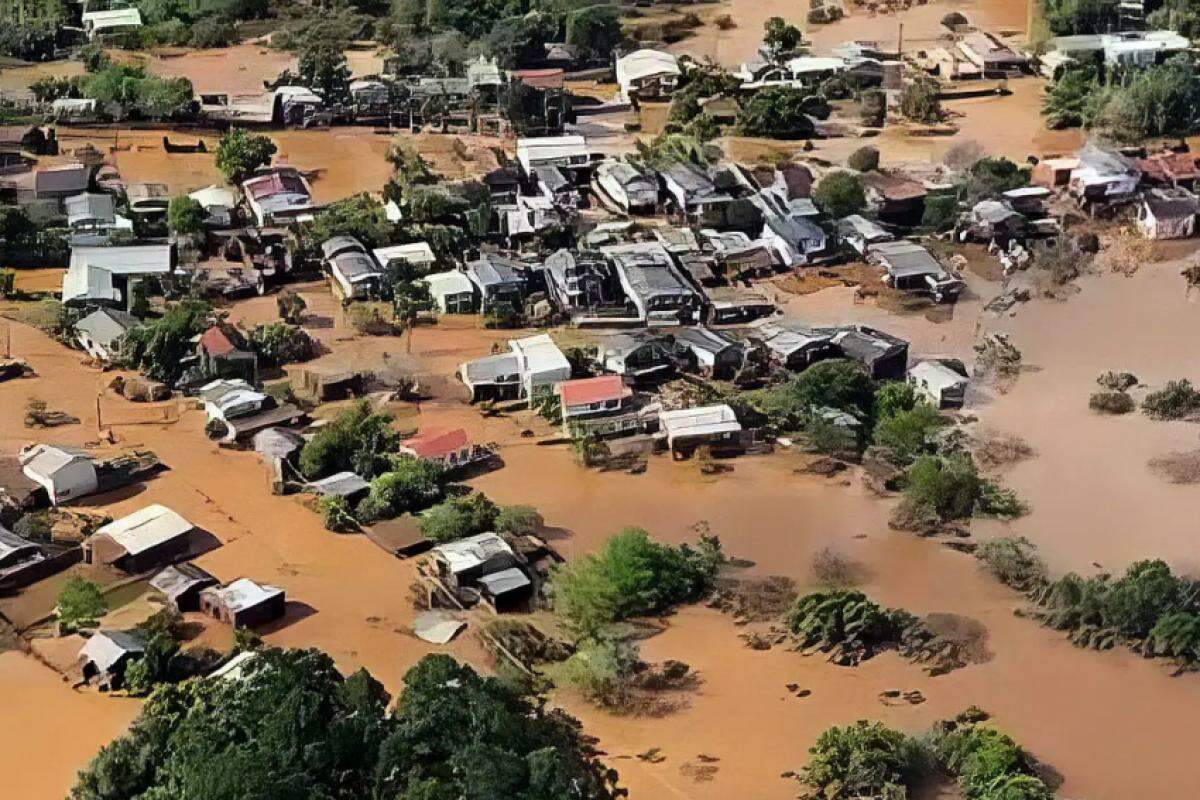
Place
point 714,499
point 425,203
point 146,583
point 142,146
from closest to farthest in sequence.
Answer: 1. point 146,583
2. point 714,499
3. point 425,203
4. point 142,146

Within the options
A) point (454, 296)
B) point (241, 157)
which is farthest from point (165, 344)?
point (241, 157)

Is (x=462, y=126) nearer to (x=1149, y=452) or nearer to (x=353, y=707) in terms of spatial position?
(x=1149, y=452)

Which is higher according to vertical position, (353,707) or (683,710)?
(353,707)

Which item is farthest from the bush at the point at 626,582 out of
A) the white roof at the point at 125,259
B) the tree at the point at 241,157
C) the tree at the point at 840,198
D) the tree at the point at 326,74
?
the tree at the point at 326,74

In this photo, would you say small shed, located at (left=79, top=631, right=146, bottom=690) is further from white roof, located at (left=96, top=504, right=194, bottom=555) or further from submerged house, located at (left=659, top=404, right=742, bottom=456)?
submerged house, located at (left=659, top=404, right=742, bottom=456)

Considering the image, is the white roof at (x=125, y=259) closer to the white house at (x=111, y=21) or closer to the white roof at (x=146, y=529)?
the white roof at (x=146, y=529)

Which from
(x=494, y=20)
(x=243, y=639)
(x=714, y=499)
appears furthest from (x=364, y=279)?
(x=494, y=20)
